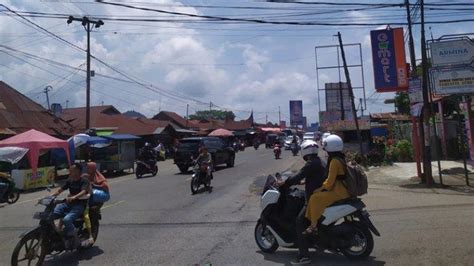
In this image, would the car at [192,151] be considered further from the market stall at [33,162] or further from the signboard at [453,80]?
the signboard at [453,80]

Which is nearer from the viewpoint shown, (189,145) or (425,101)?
(425,101)

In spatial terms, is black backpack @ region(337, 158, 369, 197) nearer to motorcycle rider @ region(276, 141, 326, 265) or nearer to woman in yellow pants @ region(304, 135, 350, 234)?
woman in yellow pants @ region(304, 135, 350, 234)

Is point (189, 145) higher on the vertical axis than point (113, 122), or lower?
lower

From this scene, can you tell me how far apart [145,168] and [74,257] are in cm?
1883

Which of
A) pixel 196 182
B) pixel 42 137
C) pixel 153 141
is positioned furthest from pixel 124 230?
pixel 153 141

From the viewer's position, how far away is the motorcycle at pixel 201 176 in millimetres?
17406

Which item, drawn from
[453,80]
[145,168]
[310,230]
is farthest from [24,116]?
[310,230]

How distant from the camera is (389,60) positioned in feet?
66.8

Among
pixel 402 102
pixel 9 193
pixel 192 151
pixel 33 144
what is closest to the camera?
pixel 9 193

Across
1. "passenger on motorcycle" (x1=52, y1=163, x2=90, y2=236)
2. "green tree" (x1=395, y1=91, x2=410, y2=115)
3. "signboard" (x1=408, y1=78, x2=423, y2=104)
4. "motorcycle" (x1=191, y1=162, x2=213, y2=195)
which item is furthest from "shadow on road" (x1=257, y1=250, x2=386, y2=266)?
"green tree" (x1=395, y1=91, x2=410, y2=115)

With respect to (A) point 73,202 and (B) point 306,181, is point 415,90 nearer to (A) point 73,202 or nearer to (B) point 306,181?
(B) point 306,181

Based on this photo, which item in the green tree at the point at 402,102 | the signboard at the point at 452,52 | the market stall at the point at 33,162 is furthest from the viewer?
the green tree at the point at 402,102

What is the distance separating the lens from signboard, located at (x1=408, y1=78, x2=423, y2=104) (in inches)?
699

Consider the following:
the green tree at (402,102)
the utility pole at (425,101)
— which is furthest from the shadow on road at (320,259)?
the green tree at (402,102)
